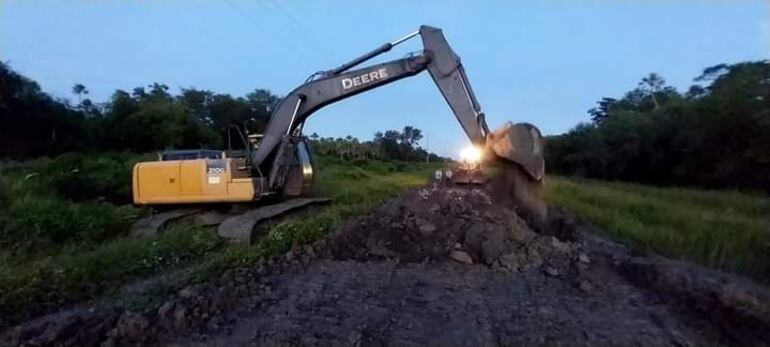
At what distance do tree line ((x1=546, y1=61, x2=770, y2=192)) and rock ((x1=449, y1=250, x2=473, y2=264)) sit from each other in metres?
10.3

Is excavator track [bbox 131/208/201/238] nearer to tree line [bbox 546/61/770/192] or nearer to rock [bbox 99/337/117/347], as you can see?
rock [bbox 99/337/117/347]

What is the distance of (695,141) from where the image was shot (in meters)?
24.5

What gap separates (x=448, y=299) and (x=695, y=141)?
22145mm

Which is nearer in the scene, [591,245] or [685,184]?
[591,245]

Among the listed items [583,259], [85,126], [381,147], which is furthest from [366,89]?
[381,147]

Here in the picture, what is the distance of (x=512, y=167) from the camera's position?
8422mm

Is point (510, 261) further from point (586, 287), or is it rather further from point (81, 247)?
point (81, 247)

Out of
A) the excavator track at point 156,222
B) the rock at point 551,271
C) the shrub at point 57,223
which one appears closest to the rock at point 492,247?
the rock at point 551,271

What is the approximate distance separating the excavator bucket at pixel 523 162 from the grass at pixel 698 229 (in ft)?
5.66

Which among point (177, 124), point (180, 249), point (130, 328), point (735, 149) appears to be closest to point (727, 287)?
point (130, 328)

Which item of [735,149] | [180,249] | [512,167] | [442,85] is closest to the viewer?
[180,249]

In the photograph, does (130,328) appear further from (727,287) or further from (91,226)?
(727,287)

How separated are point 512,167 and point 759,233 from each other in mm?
3586

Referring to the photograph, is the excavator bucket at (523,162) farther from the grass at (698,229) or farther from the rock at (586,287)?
the rock at (586,287)
